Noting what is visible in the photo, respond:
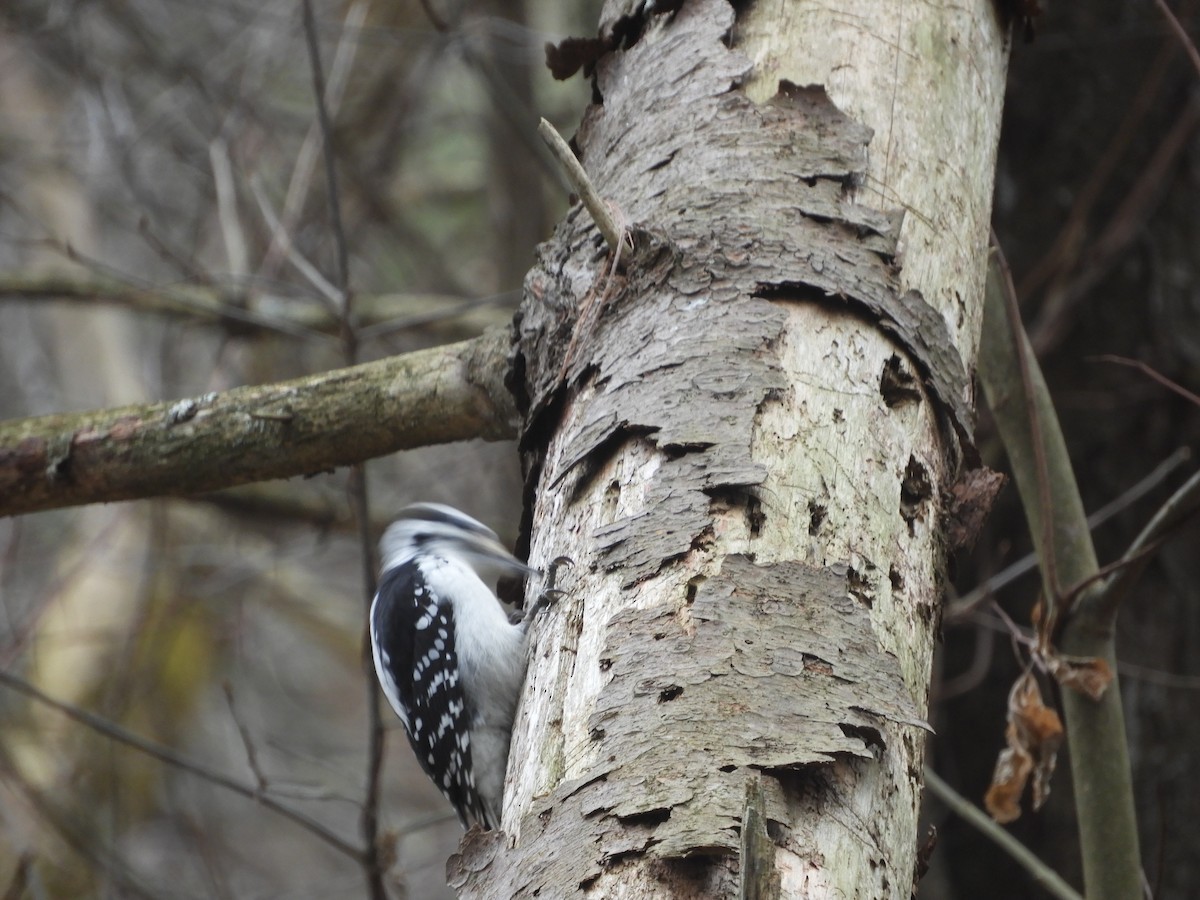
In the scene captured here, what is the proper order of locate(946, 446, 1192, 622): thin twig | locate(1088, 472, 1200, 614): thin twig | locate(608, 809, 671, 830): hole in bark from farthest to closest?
locate(946, 446, 1192, 622): thin twig → locate(1088, 472, 1200, 614): thin twig → locate(608, 809, 671, 830): hole in bark

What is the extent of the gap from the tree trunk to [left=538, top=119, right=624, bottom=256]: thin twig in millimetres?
58

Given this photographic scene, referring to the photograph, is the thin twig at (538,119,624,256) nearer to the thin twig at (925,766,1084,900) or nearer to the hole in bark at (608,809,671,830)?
the hole in bark at (608,809,671,830)

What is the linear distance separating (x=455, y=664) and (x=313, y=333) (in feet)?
4.75

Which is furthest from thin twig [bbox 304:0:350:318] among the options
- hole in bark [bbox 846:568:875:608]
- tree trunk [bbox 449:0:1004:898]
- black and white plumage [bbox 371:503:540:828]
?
hole in bark [bbox 846:568:875:608]

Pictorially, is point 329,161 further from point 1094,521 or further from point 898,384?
point 1094,521

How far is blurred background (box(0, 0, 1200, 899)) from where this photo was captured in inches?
147

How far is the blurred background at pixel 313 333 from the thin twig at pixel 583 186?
1.57 meters

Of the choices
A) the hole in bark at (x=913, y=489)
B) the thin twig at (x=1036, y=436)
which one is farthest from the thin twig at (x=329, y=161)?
the hole in bark at (x=913, y=489)

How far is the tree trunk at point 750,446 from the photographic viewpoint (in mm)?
1435

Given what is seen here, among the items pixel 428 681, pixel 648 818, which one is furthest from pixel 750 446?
pixel 428 681

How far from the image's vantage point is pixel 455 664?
9.55 feet

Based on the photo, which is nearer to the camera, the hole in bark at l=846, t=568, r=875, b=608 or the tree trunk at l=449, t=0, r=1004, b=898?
the tree trunk at l=449, t=0, r=1004, b=898

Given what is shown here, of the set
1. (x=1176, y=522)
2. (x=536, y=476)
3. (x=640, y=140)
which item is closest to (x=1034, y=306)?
(x=1176, y=522)

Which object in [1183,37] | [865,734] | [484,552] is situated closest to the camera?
[865,734]
